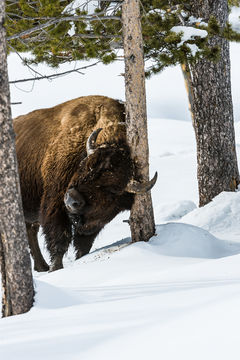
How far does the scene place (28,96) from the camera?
66.7 m

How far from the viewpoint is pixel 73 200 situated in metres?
6.60

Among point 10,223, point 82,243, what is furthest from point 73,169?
point 10,223

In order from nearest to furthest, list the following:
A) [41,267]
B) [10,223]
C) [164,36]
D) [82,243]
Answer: [10,223] < [82,243] < [164,36] < [41,267]

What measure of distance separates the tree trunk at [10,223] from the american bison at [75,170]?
250 cm

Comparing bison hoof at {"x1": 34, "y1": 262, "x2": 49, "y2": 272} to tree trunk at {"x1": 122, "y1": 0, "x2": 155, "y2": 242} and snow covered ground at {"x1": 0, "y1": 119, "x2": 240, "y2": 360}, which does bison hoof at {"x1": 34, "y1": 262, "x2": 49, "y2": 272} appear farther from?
tree trunk at {"x1": 122, "y1": 0, "x2": 155, "y2": 242}

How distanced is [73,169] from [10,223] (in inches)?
121

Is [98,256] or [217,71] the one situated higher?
[217,71]

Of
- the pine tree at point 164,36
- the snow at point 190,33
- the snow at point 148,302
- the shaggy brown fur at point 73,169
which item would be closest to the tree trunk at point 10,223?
the snow at point 148,302

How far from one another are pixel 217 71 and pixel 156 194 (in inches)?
271

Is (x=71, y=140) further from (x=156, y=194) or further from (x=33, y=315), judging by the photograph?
(x=156, y=194)

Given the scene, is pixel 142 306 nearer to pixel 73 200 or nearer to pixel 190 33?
pixel 73 200

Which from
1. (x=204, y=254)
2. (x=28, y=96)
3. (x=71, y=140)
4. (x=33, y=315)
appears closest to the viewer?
(x=33, y=315)

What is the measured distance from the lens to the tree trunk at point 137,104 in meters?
6.48

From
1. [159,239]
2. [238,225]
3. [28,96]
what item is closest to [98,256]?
[159,239]
